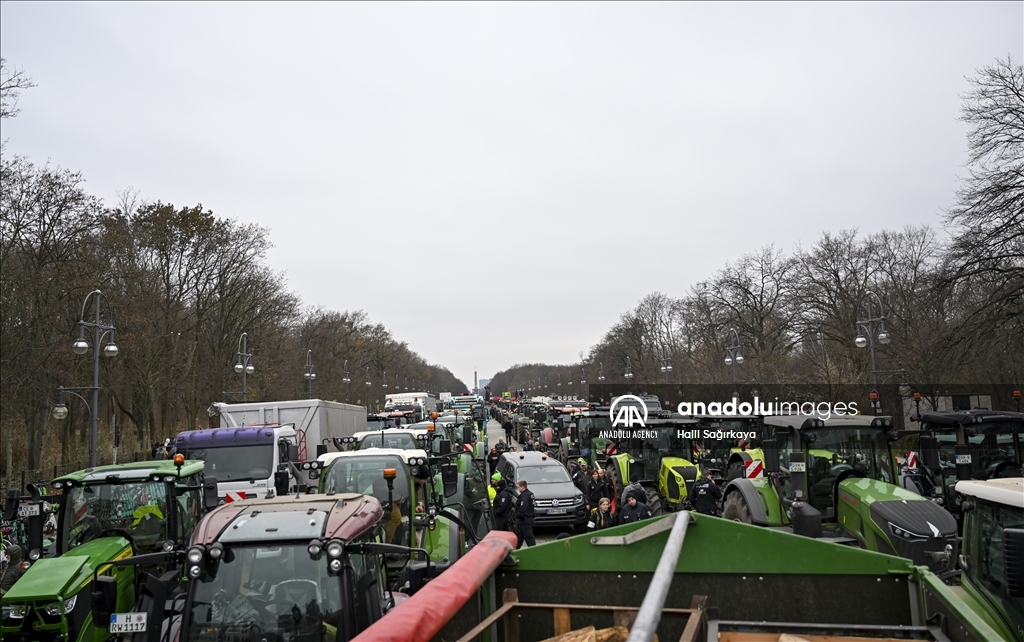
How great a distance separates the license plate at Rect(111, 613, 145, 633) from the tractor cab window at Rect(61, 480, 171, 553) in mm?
3411

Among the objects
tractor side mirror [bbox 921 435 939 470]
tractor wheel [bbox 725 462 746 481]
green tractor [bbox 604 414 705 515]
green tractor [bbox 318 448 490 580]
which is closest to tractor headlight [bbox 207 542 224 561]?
green tractor [bbox 318 448 490 580]

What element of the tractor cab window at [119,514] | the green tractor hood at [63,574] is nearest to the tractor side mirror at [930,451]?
the tractor cab window at [119,514]

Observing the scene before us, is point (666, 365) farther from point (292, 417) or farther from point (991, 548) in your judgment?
point (991, 548)

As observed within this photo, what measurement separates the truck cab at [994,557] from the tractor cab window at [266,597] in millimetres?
4351

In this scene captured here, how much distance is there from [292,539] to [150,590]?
1.08 metres

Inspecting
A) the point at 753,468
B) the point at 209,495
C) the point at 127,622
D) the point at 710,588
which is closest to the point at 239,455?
the point at 209,495

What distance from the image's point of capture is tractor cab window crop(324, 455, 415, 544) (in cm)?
1032

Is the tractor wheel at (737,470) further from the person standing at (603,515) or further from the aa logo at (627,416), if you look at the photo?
the aa logo at (627,416)

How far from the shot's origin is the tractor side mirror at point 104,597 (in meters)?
5.64

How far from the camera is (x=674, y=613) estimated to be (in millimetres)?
4430

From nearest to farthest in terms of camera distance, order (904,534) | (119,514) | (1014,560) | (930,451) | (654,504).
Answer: (1014,560), (119,514), (904,534), (930,451), (654,504)

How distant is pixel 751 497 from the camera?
1216 cm

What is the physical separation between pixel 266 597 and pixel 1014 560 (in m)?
4.74

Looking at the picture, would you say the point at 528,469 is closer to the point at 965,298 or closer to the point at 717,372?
the point at 965,298
